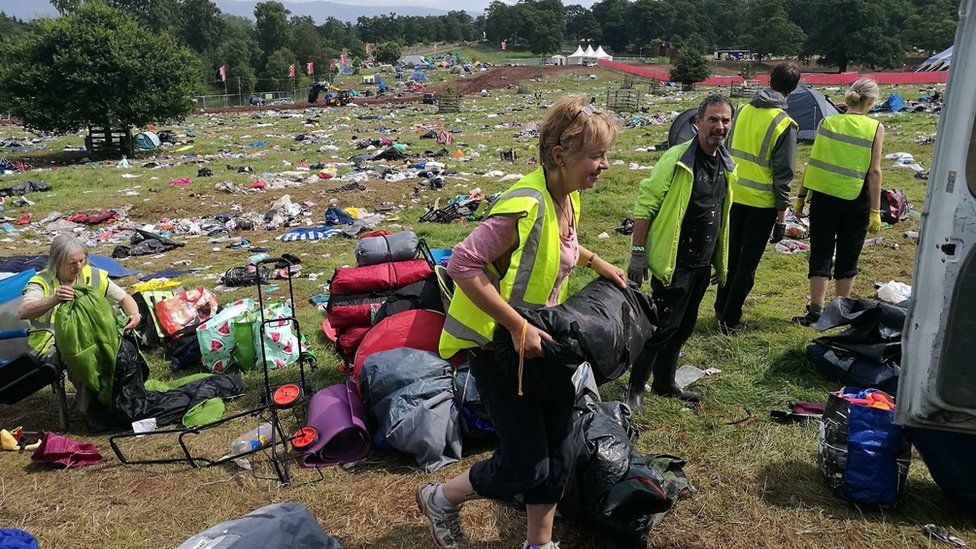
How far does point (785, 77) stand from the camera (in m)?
4.64

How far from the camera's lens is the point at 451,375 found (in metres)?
3.70

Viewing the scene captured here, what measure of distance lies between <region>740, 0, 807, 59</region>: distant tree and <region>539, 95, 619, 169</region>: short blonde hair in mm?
75637

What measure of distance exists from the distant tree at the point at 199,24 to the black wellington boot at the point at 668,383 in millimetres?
71052

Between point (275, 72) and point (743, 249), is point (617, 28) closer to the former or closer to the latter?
point (275, 72)

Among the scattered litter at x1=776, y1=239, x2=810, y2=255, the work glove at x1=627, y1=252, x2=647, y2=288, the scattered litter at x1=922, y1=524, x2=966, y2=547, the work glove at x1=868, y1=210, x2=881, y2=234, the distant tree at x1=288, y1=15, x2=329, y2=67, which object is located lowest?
the scattered litter at x1=922, y1=524, x2=966, y2=547

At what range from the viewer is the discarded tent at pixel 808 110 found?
42.3ft

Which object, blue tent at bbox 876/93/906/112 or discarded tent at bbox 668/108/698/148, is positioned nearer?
discarded tent at bbox 668/108/698/148

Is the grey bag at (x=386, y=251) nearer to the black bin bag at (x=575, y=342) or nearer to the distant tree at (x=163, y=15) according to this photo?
the black bin bag at (x=575, y=342)

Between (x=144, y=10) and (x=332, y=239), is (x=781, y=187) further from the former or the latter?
(x=144, y=10)

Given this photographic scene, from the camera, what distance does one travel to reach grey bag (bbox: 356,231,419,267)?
483 centimetres

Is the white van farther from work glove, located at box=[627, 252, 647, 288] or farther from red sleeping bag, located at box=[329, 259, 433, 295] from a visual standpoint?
red sleeping bag, located at box=[329, 259, 433, 295]

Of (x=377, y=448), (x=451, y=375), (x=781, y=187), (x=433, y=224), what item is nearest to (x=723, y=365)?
(x=781, y=187)

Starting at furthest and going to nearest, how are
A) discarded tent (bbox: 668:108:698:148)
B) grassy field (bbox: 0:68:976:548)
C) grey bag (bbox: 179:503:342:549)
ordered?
discarded tent (bbox: 668:108:698:148) < grassy field (bbox: 0:68:976:548) < grey bag (bbox: 179:503:342:549)

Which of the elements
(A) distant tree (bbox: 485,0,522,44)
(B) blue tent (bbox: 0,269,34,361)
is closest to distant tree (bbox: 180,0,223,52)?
(A) distant tree (bbox: 485,0,522,44)
